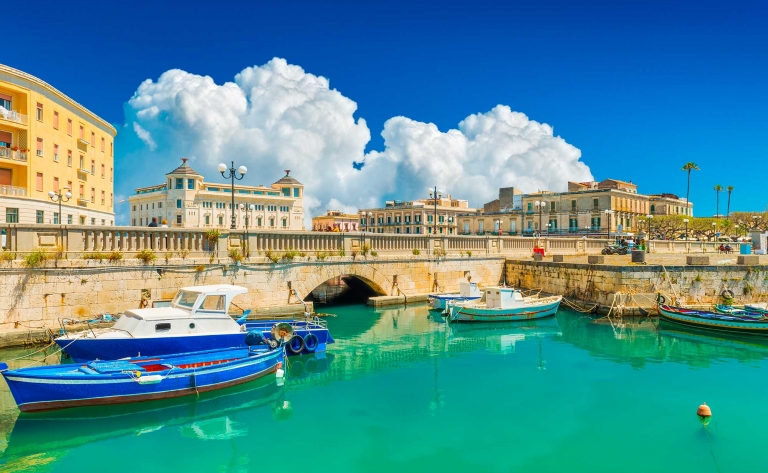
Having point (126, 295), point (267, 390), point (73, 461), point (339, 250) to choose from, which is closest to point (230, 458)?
point (73, 461)

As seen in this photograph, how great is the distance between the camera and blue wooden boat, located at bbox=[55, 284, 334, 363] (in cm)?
1242

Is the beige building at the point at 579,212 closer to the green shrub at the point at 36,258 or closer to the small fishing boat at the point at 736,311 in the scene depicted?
the small fishing boat at the point at 736,311

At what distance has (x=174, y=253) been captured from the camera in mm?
17750

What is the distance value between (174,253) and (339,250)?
713 centimetres

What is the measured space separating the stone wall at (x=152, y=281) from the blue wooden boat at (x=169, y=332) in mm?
2634

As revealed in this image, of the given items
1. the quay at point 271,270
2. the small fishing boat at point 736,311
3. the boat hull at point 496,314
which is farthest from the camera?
the boat hull at point 496,314

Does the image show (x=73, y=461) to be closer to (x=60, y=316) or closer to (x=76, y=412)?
(x=76, y=412)

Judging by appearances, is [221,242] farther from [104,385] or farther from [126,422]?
[126,422]

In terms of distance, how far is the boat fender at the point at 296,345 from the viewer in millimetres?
15609

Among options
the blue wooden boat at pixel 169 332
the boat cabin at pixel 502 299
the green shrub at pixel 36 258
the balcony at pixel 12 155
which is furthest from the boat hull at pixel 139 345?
the balcony at pixel 12 155

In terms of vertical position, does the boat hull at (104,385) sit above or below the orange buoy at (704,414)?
above

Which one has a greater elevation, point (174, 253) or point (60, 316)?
point (174, 253)

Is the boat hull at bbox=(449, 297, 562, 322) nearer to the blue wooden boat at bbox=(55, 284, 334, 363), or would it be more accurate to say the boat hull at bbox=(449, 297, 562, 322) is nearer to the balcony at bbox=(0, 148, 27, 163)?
the blue wooden boat at bbox=(55, 284, 334, 363)

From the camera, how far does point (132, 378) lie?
1114cm
